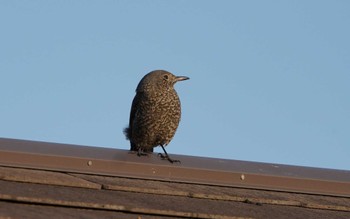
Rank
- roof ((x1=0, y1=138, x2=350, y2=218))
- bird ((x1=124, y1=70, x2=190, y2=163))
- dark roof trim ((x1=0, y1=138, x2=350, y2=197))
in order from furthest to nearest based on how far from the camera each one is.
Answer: bird ((x1=124, y1=70, x2=190, y2=163))
dark roof trim ((x1=0, y1=138, x2=350, y2=197))
roof ((x1=0, y1=138, x2=350, y2=218))

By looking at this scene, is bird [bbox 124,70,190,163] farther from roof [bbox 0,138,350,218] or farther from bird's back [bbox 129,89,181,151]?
roof [bbox 0,138,350,218]

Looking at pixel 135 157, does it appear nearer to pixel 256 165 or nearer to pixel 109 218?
pixel 256 165

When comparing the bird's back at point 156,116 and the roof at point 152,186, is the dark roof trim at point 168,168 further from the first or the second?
the bird's back at point 156,116

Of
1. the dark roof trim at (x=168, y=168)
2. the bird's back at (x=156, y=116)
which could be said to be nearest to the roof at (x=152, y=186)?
the dark roof trim at (x=168, y=168)

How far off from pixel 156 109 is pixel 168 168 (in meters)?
3.73

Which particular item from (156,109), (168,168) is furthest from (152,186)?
(156,109)

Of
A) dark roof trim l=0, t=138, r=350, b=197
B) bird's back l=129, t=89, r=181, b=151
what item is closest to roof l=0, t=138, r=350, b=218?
dark roof trim l=0, t=138, r=350, b=197

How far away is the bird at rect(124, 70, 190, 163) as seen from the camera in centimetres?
843

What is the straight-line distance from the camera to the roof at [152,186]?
12.2 ft

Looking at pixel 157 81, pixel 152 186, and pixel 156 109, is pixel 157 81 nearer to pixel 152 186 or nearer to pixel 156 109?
A: pixel 156 109

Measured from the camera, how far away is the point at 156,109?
8.47 meters

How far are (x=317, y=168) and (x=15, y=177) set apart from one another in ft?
6.33

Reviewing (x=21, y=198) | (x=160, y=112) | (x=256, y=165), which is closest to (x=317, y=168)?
(x=256, y=165)

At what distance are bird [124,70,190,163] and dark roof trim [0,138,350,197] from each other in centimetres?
321
